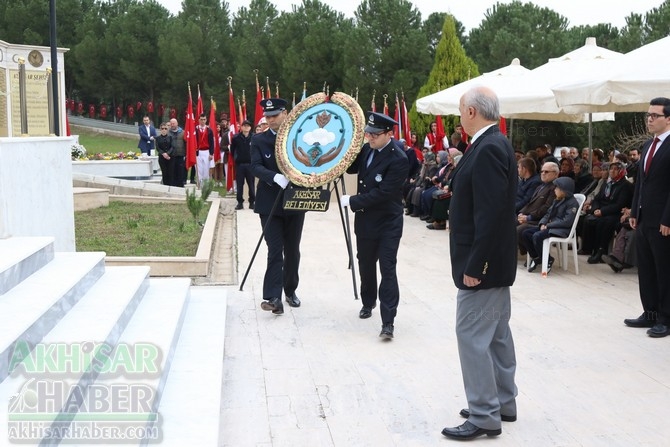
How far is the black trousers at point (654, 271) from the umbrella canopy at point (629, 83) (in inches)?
69.8

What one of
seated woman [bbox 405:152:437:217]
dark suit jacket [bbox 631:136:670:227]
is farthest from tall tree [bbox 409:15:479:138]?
dark suit jacket [bbox 631:136:670:227]

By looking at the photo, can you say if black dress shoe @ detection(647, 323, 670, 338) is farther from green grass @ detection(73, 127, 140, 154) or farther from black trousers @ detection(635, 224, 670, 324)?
green grass @ detection(73, 127, 140, 154)

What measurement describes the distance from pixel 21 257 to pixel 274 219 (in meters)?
2.58

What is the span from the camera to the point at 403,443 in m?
4.61

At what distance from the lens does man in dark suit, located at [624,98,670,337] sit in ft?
22.3

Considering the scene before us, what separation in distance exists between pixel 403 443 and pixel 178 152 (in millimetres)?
16641

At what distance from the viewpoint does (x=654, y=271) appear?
23.2ft

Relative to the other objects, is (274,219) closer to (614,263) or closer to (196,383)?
(196,383)

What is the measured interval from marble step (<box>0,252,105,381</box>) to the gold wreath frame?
72.9 inches

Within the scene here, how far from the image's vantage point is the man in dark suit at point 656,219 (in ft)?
22.3

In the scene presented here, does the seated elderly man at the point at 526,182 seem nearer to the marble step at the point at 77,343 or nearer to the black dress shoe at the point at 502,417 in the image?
the marble step at the point at 77,343

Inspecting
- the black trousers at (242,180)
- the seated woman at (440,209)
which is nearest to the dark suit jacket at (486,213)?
the seated woman at (440,209)

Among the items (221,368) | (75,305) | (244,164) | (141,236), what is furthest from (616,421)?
(244,164)

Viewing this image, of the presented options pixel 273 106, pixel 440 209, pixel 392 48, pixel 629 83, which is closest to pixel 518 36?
pixel 392 48
